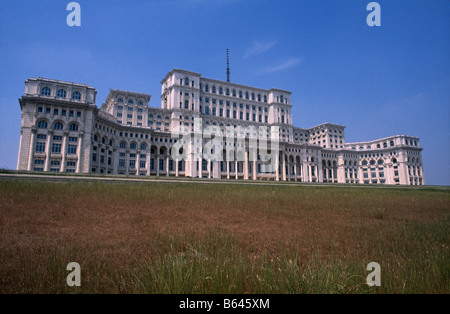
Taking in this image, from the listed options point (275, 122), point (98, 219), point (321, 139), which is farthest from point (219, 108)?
point (98, 219)

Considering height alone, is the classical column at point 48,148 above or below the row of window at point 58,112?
below

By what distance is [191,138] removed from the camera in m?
86.2

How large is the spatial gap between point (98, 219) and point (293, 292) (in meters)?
8.36

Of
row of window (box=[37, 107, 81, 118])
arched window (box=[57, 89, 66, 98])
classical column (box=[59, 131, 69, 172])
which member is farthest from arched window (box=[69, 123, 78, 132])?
arched window (box=[57, 89, 66, 98])

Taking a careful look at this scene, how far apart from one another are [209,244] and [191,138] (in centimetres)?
8077

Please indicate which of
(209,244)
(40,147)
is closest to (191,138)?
(40,147)

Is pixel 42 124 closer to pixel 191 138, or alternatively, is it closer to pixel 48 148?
pixel 48 148

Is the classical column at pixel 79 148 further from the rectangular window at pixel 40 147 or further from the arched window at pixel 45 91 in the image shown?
the arched window at pixel 45 91

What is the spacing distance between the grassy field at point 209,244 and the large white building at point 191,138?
5955 cm

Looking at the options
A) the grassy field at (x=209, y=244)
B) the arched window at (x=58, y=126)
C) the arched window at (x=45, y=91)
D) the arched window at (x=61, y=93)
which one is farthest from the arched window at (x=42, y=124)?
the grassy field at (x=209, y=244)

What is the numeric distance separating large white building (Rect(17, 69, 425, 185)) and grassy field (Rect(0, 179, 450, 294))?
59549mm

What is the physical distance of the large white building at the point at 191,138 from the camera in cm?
6419

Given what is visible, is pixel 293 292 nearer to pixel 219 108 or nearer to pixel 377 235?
pixel 377 235

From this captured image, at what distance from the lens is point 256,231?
28.8 ft
